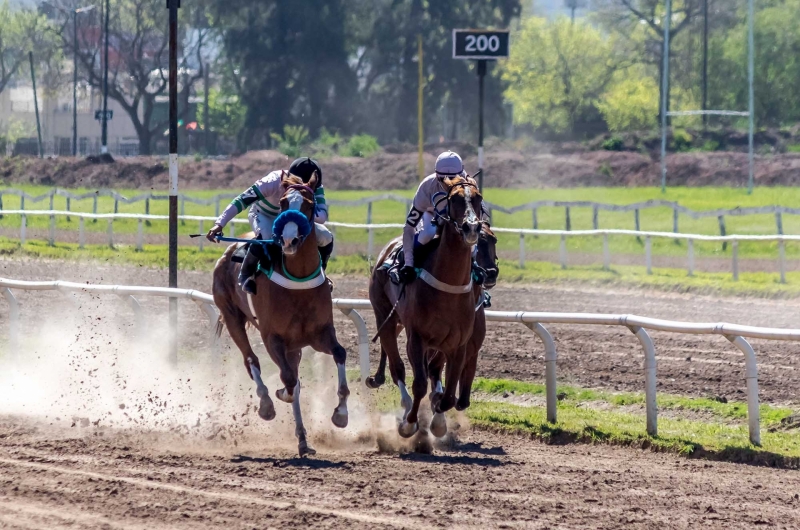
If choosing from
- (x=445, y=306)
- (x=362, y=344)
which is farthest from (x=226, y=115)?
(x=445, y=306)

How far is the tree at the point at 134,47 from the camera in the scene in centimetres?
4575

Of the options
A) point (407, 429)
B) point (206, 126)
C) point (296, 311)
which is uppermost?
point (206, 126)

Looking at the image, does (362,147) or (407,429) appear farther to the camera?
(362,147)

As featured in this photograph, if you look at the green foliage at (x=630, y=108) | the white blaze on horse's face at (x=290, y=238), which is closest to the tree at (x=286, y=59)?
the green foliage at (x=630, y=108)

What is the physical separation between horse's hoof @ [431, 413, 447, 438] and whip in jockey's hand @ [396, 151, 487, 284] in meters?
1.00

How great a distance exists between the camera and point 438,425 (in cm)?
825

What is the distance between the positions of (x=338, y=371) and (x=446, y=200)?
1441 mm

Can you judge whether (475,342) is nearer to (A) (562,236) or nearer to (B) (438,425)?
(B) (438,425)

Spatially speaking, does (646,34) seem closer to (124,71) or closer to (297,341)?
(124,71)

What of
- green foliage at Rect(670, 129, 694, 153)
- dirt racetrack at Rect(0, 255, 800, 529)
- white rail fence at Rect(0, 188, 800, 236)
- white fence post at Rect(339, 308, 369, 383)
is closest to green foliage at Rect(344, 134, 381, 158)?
green foliage at Rect(670, 129, 694, 153)

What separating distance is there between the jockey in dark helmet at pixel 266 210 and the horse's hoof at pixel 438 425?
1.38 meters

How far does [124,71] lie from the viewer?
50844 millimetres

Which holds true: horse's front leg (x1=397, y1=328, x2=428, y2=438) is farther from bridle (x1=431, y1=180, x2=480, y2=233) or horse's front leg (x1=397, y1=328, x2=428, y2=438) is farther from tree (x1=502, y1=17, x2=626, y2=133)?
tree (x1=502, y1=17, x2=626, y2=133)

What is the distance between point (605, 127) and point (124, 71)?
23843 millimetres
